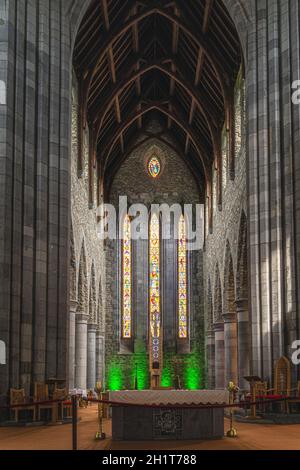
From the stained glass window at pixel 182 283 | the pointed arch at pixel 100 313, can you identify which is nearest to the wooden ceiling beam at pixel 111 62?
the stained glass window at pixel 182 283

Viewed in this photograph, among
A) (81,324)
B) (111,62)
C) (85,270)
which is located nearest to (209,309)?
(81,324)

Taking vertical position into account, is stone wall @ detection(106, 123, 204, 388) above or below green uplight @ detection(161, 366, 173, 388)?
above

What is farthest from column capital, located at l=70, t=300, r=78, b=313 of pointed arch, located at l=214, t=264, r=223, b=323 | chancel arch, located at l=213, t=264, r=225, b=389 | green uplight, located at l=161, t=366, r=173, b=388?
green uplight, located at l=161, t=366, r=173, b=388

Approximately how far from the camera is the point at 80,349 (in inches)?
1065

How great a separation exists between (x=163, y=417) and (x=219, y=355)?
2015 centimetres

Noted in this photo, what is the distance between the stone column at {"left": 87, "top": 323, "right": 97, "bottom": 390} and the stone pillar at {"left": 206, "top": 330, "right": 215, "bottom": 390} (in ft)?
18.6

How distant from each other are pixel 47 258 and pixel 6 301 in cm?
203

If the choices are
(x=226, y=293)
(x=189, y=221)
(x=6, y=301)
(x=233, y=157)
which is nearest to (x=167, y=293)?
(x=189, y=221)

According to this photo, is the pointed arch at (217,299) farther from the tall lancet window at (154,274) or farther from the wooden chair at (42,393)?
the wooden chair at (42,393)

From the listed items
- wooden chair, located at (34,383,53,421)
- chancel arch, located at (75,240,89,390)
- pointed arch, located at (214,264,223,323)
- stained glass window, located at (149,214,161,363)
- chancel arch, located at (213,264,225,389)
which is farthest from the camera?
stained glass window, located at (149,214,161,363)

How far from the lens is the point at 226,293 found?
27047 mm

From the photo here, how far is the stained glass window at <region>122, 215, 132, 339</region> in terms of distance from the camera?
35.1 metres

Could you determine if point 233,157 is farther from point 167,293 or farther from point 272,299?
point 167,293

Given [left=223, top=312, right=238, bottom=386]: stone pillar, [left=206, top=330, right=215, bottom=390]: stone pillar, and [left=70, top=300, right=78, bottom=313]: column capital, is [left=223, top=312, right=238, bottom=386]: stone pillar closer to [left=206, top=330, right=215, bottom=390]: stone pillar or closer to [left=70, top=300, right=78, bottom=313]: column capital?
[left=206, top=330, right=215, bottom=390]: stone pillar
